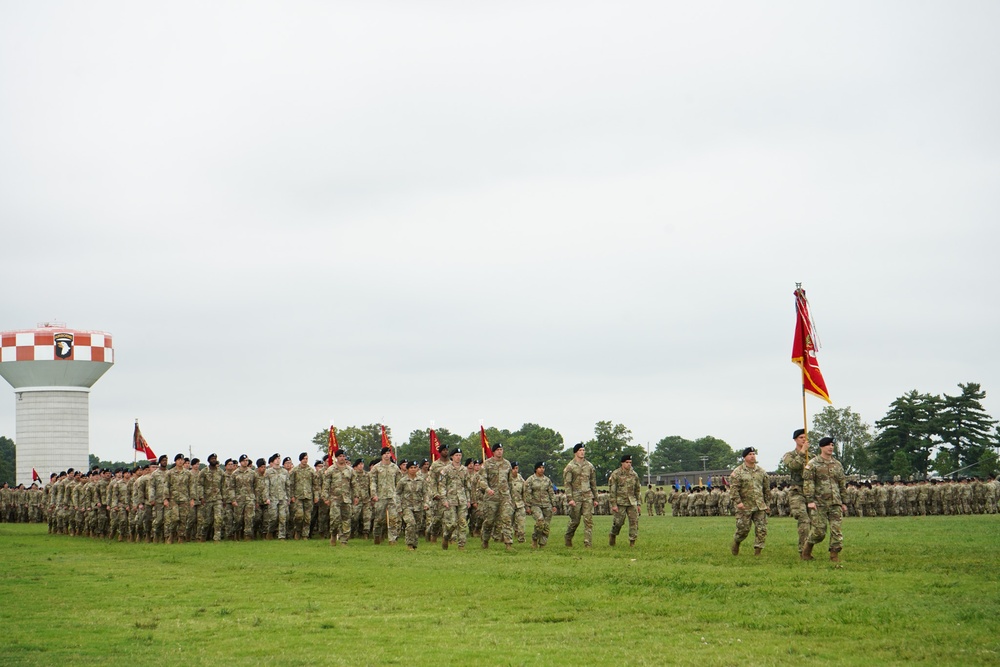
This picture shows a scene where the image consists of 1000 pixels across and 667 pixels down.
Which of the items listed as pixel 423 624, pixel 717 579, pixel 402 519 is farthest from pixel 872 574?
pixel 402 519

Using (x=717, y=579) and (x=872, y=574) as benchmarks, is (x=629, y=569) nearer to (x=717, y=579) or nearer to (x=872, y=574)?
(x=717, y=579)

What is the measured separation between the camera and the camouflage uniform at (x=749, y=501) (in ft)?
63.4

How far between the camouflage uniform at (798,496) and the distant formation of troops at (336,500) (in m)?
4.27

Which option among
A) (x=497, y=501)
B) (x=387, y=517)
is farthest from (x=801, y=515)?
(x=387, y=517)

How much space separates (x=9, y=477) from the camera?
115 m

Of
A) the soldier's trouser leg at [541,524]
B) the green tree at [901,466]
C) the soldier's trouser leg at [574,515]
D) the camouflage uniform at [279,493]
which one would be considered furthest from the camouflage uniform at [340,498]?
the green tree at [901,466]

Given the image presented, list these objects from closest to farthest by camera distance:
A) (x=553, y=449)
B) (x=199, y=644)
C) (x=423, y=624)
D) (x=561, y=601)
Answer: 1. (x=199, y=644)
2. (x=423, y=624)
3. (x=561, y=601)
4. (x=553, y=449)

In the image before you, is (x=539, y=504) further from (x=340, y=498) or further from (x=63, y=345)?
(x=63, y=345)

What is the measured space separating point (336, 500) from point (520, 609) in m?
13.3

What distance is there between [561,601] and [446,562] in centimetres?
636

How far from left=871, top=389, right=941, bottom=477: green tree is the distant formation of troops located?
6245cm

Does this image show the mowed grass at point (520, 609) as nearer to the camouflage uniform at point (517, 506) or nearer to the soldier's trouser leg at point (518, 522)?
the camouflage uniform at point (517, 506)

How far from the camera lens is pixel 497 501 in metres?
23.3

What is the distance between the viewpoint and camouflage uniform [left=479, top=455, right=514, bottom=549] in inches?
907
